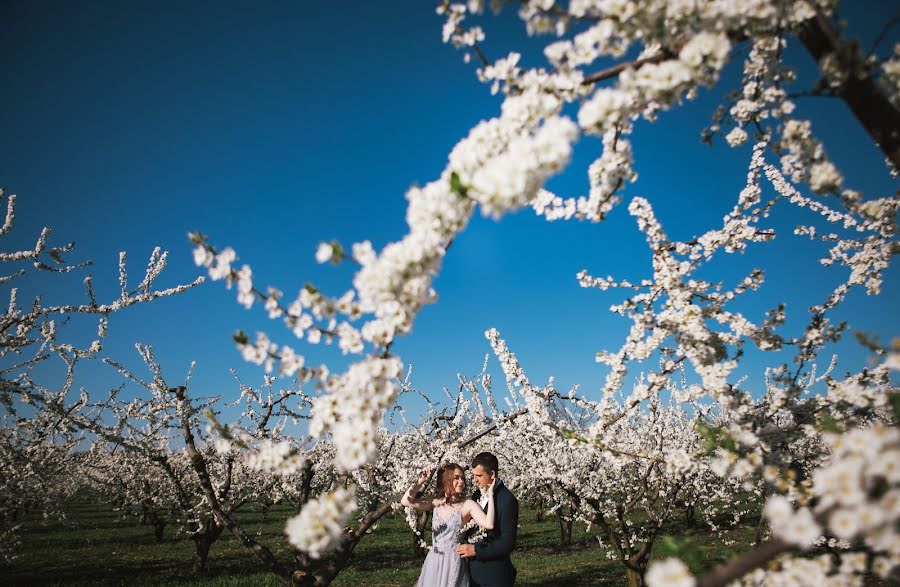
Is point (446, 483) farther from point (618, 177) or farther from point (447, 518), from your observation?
point (618, 177)

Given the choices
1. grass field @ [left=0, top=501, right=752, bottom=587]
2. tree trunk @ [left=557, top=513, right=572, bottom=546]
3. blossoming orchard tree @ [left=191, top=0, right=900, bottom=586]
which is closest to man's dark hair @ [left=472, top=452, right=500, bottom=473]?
blossoming orchard tree @ [left=191, top=0, right=900, bottom=586]

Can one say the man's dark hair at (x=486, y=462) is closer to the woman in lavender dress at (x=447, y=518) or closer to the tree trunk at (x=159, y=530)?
the woman in lavender dress at (x=447, y=518)

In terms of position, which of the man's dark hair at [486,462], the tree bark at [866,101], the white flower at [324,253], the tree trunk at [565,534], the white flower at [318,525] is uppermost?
the tree bark at [866,101]

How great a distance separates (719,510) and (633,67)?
26230 mm

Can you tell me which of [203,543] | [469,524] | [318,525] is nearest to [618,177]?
[318,525]

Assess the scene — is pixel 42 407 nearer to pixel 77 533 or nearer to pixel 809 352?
pixel 809 352

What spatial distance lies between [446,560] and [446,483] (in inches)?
35.8

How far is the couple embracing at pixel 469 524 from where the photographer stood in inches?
189

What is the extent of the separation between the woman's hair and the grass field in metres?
6.22

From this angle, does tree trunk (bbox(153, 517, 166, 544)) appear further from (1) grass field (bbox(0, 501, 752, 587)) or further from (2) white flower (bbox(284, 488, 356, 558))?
(2) white flower (bbox(284, 488, 356, 558))

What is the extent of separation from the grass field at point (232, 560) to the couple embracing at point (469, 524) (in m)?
6.19

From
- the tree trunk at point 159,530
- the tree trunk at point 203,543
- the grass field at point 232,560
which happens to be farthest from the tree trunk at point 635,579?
the tree trunk at point 159,530

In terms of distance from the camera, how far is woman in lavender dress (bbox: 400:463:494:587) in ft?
16.5

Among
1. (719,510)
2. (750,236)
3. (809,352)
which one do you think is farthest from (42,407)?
(719,510)
